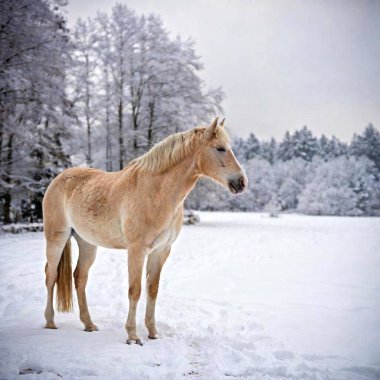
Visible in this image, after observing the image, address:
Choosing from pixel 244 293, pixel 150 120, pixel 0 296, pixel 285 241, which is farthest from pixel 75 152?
pixel 244 293

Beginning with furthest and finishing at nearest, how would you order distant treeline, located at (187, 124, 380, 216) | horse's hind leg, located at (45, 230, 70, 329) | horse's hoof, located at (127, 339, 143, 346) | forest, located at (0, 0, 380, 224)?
distant treeline, located at (187, 124, 380, 216), forest, located at (0, 0, 380, 224), horse's hind leg, located at (45, 230, 70, 329), horse's hoof, located at (127, 339, 143, 346)

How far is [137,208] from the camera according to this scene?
2.90 m

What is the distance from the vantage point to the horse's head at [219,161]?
2837mm

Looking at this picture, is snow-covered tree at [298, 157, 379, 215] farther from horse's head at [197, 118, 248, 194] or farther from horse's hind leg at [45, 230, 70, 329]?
horse's hind leg at [45, 230, 70, 329]

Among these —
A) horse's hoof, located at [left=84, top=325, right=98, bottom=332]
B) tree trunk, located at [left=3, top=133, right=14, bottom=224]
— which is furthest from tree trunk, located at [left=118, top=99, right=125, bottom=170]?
horse's hoof, located at [left=84, top=325, right=98, bottom=332]

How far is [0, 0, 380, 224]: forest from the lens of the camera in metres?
10.0

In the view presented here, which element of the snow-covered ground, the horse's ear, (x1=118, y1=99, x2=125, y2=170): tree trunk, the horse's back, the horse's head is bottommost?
the snow-covered ground

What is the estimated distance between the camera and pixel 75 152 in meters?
15.8

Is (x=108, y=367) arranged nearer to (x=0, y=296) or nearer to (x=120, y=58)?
(x=0, y=296)

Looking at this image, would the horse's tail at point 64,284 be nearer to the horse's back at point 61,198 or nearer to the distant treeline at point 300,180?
the horse's back at point 61,198

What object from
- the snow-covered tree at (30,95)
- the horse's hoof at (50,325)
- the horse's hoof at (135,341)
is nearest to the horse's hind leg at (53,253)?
the horse's hoof at (50,325)

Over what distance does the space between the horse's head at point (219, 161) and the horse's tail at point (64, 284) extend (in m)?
1.95

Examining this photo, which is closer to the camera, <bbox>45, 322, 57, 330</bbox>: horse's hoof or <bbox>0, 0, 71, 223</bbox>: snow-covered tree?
<bbox>45, 322, 57, 330</bbox>: horse's hoof

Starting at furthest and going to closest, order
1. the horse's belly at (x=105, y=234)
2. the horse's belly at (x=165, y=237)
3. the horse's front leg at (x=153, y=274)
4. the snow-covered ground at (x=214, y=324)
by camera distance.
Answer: the horse's front leg at (x=153, y=274) < the horse's belly at (x=105, y=234) < the horse's belly at (x=165, y=237) < the snow-covered ground at (x=214, y=324)
